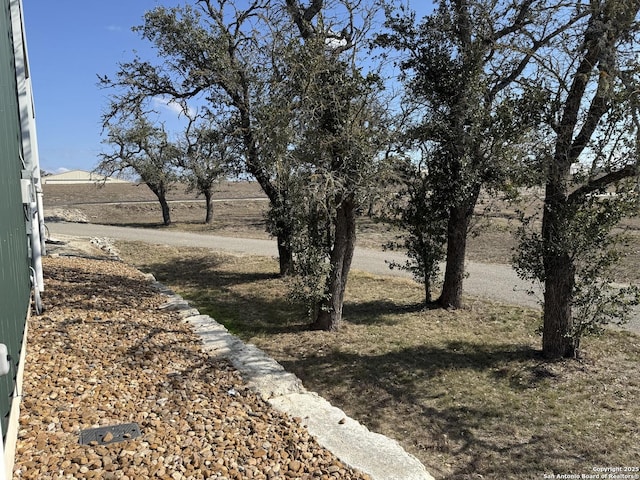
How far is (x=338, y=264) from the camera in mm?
7781

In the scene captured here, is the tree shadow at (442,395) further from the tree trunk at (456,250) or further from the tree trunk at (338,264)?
the tree trunk at (456,250)

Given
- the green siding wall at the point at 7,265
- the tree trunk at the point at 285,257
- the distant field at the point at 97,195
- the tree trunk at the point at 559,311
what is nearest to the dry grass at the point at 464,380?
the tree trunk at the point at 559,311

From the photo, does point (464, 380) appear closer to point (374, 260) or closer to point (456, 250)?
point (456, 250)

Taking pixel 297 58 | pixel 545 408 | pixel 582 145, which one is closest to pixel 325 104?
pixel 297 58

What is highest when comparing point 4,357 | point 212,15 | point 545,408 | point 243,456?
point 212,15

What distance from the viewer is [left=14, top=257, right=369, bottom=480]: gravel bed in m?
2.80

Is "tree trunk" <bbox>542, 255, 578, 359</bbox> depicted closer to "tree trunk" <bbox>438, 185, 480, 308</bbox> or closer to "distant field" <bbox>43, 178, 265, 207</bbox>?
"tree trunk" <bbox>438, 185, 480, 308</bbox>

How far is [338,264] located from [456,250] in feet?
8.80

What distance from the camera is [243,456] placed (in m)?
3.04

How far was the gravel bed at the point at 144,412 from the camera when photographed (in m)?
2.80

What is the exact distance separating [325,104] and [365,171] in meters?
1.13

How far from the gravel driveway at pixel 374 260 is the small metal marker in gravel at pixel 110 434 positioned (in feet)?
18.5

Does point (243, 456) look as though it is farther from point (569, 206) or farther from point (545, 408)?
point (569, 206)

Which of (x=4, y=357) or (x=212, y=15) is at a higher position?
(x=212, y=15)
